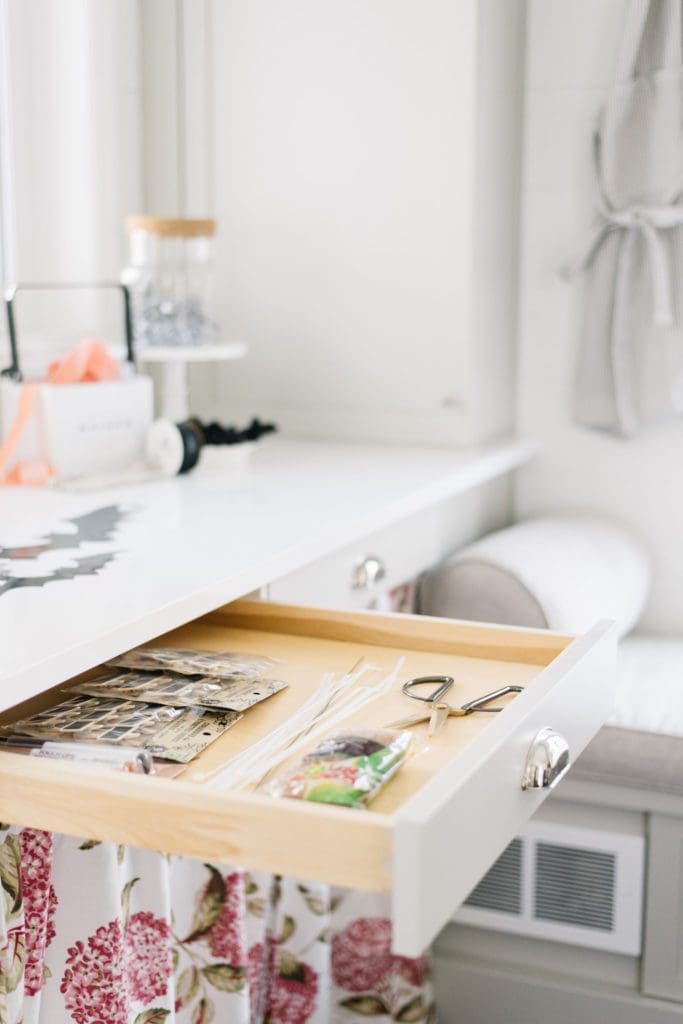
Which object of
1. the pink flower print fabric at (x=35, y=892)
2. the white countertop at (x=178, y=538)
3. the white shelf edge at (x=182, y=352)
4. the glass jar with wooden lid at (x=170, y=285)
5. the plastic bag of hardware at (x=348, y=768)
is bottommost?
the pink flower print fabric at (x=35, y=892)

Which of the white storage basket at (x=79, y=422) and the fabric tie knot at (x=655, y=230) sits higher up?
the fabric tie knot at (x=655, y=230)

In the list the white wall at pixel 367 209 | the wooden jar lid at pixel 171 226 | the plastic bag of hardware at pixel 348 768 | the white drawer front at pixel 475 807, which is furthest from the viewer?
the white wall at pixel 367 209

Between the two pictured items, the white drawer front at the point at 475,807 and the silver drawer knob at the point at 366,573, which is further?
the silver drawer knob at the point at 366,573

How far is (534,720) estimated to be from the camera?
3.15 ft

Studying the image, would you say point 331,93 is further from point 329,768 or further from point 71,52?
point 329,768

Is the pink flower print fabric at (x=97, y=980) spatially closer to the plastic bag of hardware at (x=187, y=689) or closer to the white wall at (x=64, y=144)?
the plastic bag of hardware at (x=187, y=689)

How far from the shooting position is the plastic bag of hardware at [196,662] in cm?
116

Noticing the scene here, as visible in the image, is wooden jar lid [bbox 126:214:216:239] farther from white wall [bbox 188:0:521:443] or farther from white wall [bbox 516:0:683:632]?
white wall [bbox 516:0:683:632]

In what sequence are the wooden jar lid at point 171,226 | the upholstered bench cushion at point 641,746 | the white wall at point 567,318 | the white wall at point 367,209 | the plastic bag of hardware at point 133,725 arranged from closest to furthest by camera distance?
the plastic bag of hardware at point 133,725 → the upholstered bench cushion at point 641,746 → the wooden jar lid at point 171,226 → the white wall at point 367,209 → the white wall at point 567,318

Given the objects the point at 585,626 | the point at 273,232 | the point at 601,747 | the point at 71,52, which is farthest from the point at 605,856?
the point at 71,52

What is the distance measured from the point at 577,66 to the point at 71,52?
0.88 metres

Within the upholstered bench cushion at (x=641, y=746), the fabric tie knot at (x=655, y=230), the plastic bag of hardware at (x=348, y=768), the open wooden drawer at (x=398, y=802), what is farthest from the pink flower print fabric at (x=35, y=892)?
the fabric tie knot at (x=655, y=230)

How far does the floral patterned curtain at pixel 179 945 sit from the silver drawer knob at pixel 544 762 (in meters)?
0.39

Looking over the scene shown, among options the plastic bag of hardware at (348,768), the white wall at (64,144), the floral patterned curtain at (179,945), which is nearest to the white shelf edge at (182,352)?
the white wall at (64,144)
